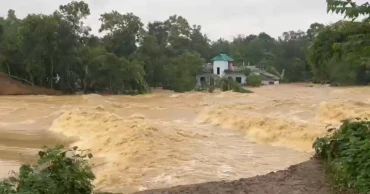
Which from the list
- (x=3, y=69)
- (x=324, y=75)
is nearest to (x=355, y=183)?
(x=3, y=69)

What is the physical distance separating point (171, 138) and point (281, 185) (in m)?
9.90

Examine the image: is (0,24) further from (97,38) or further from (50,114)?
(50,114)

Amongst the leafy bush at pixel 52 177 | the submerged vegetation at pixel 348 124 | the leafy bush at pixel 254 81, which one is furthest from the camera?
the leafy bush at pixel 254 81

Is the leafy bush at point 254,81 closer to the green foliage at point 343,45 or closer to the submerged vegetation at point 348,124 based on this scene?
the submerged vegetation at point 348,124

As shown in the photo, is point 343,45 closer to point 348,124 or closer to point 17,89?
point 348,124

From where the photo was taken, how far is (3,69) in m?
42.8

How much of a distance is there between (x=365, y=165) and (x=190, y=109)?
23.4 metres

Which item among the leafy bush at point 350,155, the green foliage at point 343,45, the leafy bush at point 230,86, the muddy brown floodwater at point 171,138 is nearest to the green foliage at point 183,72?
the leafy bush at point 230,86

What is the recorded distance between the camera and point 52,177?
625 centimetres

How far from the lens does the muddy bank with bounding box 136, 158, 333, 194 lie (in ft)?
23.2

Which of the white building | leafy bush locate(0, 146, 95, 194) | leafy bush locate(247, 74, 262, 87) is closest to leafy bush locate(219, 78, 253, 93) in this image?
leafy bush locate(247, 74, 262, 87)

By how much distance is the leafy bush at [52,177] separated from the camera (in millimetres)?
6008

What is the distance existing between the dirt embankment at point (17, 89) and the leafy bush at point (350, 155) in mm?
34529

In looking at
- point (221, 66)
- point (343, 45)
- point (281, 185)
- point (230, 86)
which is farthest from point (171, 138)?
point (221, 66)
